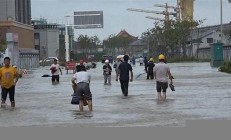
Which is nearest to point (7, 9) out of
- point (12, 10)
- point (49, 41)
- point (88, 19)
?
point (12, 10)

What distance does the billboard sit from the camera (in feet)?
299

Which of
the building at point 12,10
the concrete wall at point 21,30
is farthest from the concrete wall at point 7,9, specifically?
the concrete wall at point 21,30

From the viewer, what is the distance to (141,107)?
62.6 feet

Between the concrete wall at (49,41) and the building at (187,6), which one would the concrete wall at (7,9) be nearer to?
the concrete wall at (49,41)

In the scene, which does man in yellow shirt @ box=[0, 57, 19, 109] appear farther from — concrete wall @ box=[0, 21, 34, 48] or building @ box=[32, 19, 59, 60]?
A: building @ box=[32, 19, 59, 60]

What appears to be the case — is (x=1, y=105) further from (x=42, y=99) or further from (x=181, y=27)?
(x=181, y=27)

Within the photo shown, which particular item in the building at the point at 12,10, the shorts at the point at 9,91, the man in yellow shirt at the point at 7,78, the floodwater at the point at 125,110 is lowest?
the floodwater at the point at 125,110

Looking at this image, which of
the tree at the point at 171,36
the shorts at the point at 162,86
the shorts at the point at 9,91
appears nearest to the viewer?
the shorts at the point at 9,91

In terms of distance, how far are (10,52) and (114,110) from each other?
1389 inches

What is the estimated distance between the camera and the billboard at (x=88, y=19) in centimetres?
9125

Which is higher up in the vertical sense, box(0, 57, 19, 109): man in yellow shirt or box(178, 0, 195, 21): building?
box(178, 0, 195, 21): building

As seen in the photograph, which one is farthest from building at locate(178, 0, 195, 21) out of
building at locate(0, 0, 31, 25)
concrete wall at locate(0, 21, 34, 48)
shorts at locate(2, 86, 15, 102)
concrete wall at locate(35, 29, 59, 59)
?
shorts at locate(2, 86, 15, 102)

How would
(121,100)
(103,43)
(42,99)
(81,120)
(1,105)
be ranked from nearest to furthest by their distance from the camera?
1. (81,120)
2. (1,105)
3. (121,100)
4. (42,99)
5. (103,43)

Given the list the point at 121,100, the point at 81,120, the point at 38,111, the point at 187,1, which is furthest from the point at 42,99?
the point at 187,1
